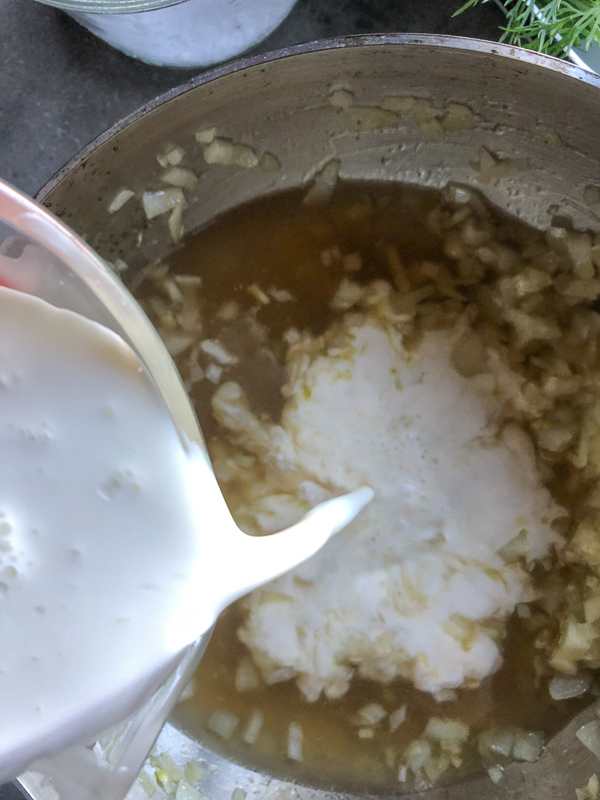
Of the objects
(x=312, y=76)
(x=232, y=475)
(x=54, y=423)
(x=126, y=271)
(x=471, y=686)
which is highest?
(x=312, y=76)

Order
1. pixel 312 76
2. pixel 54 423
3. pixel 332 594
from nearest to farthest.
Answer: pixel 54 423 → pixel 312 76 → pixel 332 594

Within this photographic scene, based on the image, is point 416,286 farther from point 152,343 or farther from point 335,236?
point 152,343

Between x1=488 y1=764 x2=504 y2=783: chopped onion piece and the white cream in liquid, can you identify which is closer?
the white cream in liquid

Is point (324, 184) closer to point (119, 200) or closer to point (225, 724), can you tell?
point (119, 200)

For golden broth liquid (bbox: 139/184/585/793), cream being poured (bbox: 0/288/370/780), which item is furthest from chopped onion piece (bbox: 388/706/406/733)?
cream being poured (bbox: 0/288/370/780)

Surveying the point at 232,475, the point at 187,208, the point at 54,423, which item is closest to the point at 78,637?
the point at 54,423

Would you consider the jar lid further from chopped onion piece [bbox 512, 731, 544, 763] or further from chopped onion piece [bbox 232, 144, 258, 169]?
chopped onion piece [bbox 512, 731, 544, 763]
